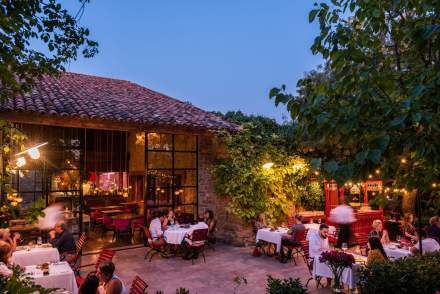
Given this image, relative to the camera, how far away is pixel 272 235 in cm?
986

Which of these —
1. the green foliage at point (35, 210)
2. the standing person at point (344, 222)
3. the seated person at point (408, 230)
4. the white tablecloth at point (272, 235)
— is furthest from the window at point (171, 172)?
the green foliage at point (35, 210)

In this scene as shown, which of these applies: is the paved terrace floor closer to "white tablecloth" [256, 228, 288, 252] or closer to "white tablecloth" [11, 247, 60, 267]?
"white tablecloth" [256, 228, 288, 252]

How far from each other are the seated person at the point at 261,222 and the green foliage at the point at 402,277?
532 centimetres

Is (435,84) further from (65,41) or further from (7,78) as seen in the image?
(65,41)

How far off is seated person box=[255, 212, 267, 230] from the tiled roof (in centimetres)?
290

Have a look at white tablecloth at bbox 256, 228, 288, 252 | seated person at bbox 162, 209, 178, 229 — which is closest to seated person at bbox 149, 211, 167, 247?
seated person at bbox 162, 209, 178, 229

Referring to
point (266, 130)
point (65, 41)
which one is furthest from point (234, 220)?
point (65, 41)

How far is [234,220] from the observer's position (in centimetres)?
1161

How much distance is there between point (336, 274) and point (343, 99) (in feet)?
13.2

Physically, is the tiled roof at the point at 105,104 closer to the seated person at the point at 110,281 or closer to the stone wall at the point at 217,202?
the stone wall at the point at 217,202

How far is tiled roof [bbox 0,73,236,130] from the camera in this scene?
8891mm

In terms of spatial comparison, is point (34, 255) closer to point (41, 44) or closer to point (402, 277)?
point (41, 44)

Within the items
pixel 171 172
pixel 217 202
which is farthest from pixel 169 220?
pixel 217 202

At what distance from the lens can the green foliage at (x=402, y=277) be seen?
198 inches
